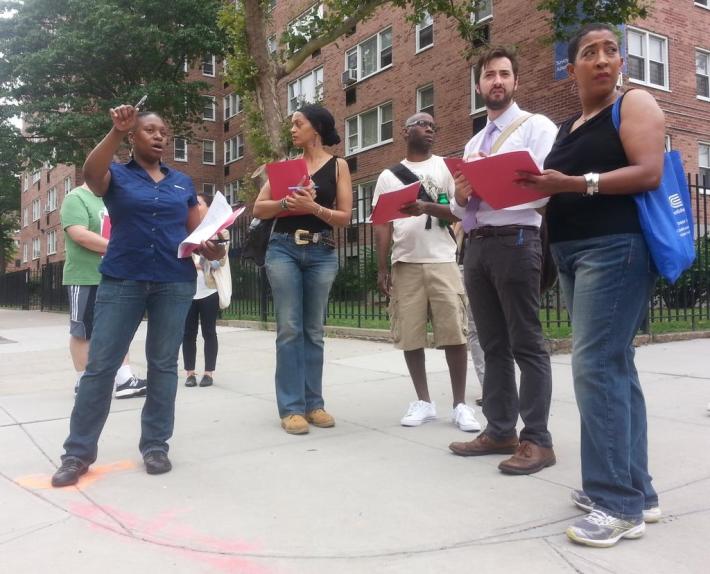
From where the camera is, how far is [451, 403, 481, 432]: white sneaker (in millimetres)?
4082

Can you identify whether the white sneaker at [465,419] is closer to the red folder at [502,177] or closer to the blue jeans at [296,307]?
the blue jeans at [296,307]

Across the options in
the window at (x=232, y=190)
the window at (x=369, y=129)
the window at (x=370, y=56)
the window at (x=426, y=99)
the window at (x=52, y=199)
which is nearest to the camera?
the window at (x=426, y=99)

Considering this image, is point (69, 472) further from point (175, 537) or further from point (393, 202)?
point (393, 202)

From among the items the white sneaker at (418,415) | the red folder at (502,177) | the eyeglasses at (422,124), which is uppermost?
the eyeglasses at (422,124)

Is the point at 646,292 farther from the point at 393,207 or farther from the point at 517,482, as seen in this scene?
the point at 393,207

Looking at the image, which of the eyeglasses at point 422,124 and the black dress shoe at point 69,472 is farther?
the eyeglasses at point 422,124

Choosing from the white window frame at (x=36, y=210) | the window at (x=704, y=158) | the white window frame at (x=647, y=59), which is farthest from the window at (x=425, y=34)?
the white window frame at (x=36, y=210)

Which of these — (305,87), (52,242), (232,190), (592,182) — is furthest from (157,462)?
(52,242)

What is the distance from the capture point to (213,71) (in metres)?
35.4

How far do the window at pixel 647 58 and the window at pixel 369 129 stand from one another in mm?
8684

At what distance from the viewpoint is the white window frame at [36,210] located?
1848 inches

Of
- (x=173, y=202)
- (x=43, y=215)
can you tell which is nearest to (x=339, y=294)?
(x=173, y=202)

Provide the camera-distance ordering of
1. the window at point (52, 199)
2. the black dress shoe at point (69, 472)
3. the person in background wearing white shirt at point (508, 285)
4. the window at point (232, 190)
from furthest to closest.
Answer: the window at point (52, 199) → the window at point (232, 190) → the person in background wearing white shirt at point (508, 285) → the black dress shoe at point (69, 472)

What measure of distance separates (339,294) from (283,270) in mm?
7495
